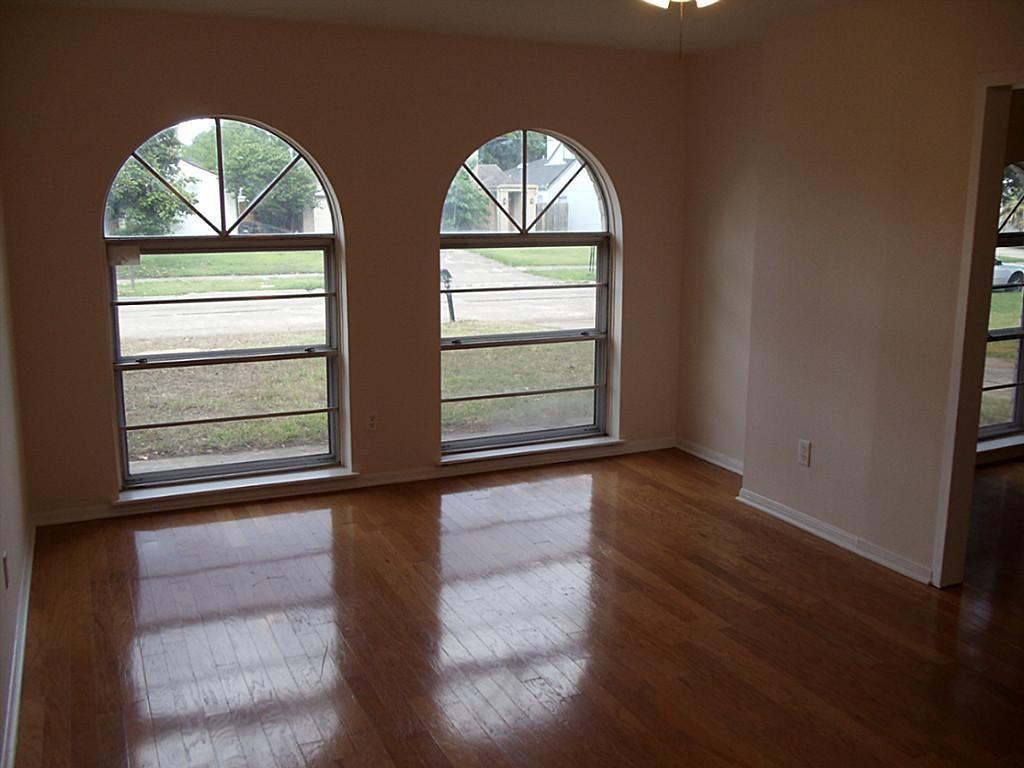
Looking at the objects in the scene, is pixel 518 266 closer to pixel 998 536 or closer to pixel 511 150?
pixel 511 150

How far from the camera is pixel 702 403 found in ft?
20.1

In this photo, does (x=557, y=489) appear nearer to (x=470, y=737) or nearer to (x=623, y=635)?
(x=623, y=635)

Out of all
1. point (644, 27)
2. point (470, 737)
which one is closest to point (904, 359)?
point (644, 27)

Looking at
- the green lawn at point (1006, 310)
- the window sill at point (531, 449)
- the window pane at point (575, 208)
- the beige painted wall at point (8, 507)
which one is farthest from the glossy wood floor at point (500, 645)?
the green lawn at point (1006, 310)

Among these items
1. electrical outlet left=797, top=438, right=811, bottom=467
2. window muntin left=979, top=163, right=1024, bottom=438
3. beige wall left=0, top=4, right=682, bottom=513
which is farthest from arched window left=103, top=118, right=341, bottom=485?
window muntin left=979, top=163, right=1024, bottom=438

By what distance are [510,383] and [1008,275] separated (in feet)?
10.9

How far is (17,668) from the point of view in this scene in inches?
128

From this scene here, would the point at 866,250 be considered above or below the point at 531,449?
above

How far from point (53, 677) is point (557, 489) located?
A: 2911 millimetres

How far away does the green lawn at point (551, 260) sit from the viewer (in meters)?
5.79

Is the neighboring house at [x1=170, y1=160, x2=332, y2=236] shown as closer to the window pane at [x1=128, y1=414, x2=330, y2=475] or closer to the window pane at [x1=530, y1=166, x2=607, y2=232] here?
the window pane at [x1=128, y1=414, x2=330, y2=475]

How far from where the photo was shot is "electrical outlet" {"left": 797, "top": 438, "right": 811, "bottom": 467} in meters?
4.77

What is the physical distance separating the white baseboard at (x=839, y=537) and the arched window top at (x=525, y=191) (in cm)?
203

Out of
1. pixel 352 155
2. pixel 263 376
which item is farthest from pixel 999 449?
pixel 263 376
